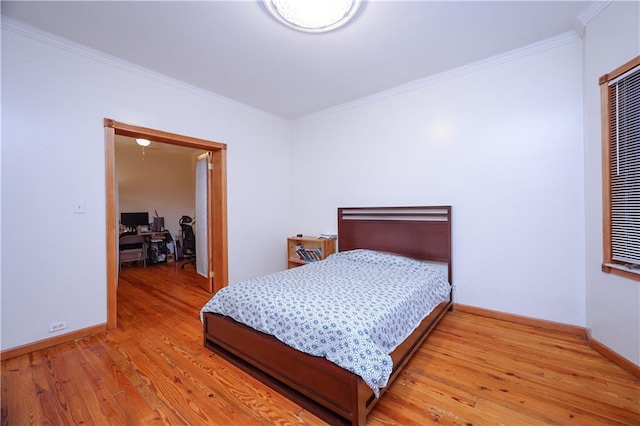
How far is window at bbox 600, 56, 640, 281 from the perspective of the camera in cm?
175

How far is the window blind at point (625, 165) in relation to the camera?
1.75m

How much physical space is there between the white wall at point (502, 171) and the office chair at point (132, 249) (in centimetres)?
468

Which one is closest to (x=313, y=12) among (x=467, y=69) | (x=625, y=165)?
(x=467, y=69)

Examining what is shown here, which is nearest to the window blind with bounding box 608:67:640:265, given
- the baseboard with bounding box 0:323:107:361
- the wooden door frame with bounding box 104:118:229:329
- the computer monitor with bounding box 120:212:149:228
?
the wooden door frame with bounding box 104:118:229:329

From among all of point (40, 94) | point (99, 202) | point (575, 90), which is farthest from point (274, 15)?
point (575, 90)

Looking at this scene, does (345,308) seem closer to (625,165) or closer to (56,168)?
(625,165)

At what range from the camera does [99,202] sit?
2.46 metres

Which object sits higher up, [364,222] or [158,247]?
[364,222]

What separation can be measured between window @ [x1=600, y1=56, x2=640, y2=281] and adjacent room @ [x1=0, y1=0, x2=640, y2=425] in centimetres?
2

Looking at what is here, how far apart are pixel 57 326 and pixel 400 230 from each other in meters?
3.40

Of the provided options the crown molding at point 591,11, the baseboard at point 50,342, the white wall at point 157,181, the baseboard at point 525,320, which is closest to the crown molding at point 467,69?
the crown molding at point 591,11

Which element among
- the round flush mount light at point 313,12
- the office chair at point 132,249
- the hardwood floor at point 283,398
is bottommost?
the hardwood floor at point 283,398

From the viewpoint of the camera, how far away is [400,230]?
3.13 meters

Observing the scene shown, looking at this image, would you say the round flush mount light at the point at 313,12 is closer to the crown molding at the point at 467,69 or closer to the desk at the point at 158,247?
the crown molding at the point at 467,69
